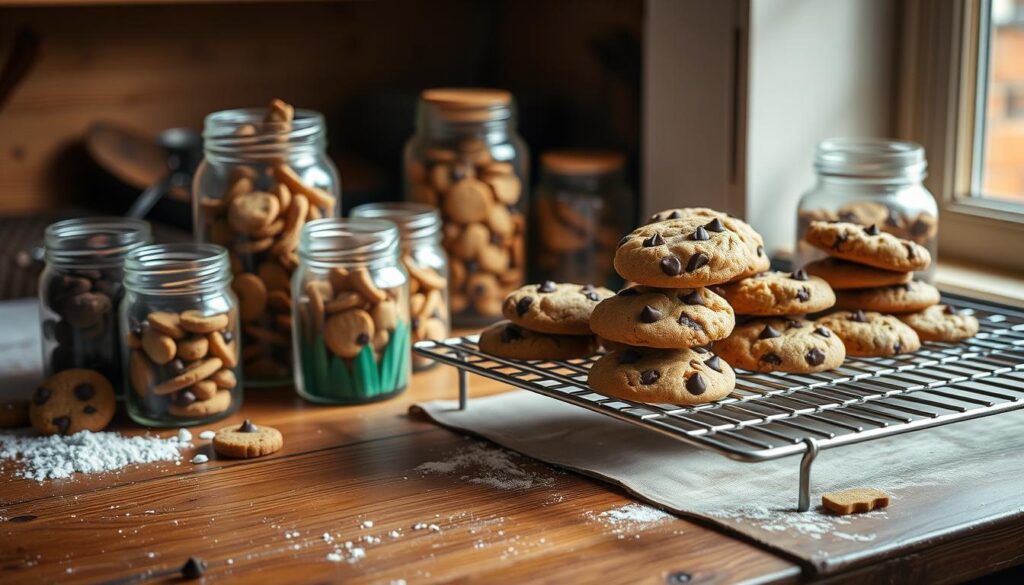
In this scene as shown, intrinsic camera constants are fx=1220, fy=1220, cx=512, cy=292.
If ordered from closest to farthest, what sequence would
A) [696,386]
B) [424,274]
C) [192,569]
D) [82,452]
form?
1. [192,569]
2. [696,386]
3. [82,452]
4. [424,274]

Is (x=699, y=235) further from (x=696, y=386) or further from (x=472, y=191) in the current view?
(x=472, y=191)

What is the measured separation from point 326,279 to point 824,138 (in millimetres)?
752

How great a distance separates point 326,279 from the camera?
1.28m

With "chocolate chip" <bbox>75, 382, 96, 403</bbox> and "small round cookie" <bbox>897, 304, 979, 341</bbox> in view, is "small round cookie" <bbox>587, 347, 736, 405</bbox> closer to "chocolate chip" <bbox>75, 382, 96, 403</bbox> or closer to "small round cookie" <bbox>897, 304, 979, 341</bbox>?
"small round cookie" <bbox>897, 304, 979, 341</bbox>

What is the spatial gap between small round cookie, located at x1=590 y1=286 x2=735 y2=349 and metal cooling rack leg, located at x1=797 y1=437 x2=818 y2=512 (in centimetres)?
13

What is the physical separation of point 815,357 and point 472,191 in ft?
1.97

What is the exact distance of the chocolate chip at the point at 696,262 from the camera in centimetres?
102

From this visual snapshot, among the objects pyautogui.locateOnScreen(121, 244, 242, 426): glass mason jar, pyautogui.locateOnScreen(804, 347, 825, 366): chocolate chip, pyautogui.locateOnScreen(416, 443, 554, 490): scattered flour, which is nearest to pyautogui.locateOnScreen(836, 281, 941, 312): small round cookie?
pyautogui.locateOnScreen(804, 347, 825, 366): chocolate chip

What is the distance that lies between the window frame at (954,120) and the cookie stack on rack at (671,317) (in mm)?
647

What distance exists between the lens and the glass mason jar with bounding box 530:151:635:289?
5.45ft

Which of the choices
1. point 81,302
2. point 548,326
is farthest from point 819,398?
point 81,302

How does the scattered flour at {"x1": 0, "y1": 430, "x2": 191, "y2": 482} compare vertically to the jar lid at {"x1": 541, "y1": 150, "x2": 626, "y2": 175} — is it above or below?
below

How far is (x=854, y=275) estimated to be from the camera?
46.8 inches

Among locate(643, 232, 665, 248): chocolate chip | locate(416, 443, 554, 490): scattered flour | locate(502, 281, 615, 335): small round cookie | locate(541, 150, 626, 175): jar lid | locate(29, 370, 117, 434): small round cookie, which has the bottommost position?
locate(416, 443, 554, 490): scattered flour
